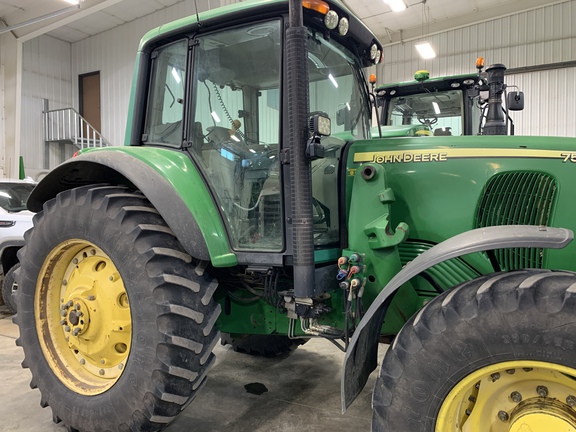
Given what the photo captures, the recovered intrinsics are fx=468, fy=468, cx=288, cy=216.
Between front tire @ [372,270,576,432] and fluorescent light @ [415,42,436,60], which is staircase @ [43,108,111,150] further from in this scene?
front tire @ [372,270,576,432]

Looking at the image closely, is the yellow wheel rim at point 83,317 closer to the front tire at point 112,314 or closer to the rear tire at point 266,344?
the front tire at point 112,314

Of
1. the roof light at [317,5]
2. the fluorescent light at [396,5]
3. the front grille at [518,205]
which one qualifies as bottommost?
the front grille at [518,205]

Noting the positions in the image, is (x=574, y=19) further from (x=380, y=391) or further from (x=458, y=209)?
(x=380, y=391)

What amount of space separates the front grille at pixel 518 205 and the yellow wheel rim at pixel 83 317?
194cm

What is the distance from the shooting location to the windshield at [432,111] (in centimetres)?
545

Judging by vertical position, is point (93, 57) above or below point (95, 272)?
above

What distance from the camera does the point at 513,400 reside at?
1.68 meters

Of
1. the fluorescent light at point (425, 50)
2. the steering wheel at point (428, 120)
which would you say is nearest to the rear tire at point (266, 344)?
the steering wheel at point (428, 120)

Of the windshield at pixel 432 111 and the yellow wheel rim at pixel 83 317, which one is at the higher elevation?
the windshield at pixel 432 111

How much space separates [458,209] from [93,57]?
15.2 metres

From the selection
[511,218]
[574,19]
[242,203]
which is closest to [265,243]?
[242,203]

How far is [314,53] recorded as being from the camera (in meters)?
2.46

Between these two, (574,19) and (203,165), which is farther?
(574,19)

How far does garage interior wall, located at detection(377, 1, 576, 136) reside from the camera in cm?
1077
